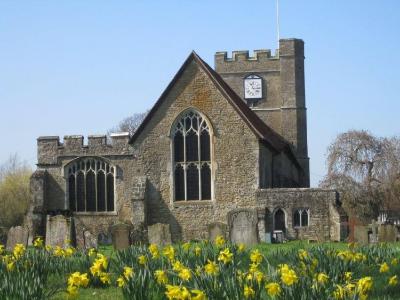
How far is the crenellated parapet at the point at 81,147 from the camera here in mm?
34094

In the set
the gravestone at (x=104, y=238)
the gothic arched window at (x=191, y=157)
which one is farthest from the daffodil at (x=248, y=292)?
the gravestone at (x=104, y=238)

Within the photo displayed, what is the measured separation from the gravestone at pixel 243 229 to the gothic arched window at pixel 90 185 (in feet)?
42.6

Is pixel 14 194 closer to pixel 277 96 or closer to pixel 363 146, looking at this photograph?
pixel 277 96

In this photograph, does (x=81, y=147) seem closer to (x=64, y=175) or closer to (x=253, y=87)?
(x=64, y=175)

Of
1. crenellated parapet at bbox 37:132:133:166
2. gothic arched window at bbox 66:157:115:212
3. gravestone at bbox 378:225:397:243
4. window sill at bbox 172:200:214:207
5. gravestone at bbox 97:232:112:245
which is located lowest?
gravestone at bbox 97:232:112:245

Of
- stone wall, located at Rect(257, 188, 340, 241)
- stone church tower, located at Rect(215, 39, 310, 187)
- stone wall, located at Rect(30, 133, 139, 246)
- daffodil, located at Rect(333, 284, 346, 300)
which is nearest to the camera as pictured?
daffodil, located at Rect(333, 284, 346, 300)

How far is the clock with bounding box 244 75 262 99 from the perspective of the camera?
1762 inches

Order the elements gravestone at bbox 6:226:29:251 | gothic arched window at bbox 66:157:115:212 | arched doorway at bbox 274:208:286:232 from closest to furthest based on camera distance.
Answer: gravestone at bbox 6:226:29:251
arched doorway at bbox 274:208:286:232
gothic arched window at bbox 66:157:115:212

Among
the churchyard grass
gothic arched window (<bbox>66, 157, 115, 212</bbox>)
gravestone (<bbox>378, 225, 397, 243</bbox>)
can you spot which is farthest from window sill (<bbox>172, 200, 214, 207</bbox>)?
the churchyard grass

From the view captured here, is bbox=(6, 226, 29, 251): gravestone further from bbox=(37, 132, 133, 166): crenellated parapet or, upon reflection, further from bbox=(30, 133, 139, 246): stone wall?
bbox=(37, 132, 133, 166): crenellated parapet

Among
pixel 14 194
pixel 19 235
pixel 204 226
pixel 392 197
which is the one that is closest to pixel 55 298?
pixel 19 235

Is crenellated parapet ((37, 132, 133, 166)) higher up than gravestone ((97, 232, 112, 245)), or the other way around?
crenellated parapet ((37, 132, 133, 166))

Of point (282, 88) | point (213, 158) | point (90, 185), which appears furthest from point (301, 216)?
point (282, 88)

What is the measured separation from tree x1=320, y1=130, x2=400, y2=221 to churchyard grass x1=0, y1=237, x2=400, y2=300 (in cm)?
3423
